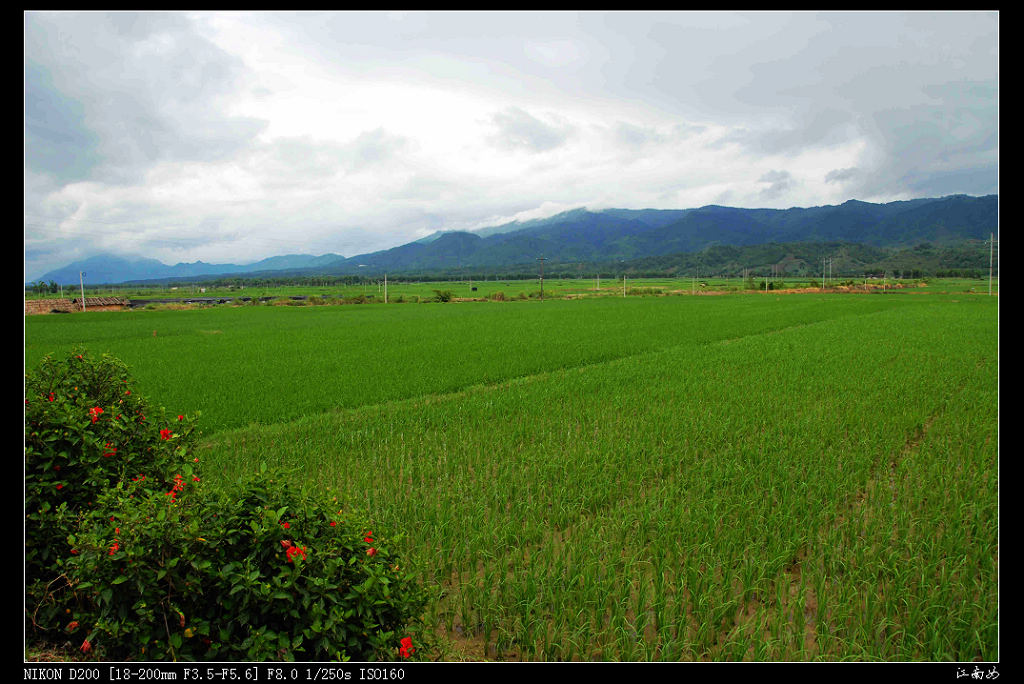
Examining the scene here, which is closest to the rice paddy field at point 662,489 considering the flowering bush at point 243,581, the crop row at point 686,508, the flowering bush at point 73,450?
the crop row at point 686,508

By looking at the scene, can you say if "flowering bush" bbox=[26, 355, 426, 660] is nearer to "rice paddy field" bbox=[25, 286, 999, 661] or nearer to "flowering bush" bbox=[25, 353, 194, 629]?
"rice paddy field" bbox=[25, 286, 999, 661]

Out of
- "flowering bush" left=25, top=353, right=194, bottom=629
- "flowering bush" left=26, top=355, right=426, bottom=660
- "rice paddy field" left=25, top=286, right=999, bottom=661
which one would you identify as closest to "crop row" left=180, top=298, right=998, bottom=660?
"rice paddy field" left=25, top=286, right=999, bottom=661

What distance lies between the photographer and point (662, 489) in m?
6.19

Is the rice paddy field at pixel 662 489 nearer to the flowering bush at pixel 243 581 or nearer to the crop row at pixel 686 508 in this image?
the crop row at pixel 686 508

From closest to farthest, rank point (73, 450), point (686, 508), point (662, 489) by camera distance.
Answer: point (73, 450)
point (686, 508)
point (662, 489)

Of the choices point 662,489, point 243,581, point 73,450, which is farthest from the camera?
point 662,489

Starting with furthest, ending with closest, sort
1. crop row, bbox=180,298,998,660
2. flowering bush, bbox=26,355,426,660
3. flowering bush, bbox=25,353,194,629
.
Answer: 1. crop row, bbox=180,298,998,660
2. flowering bush, bbox=25,353,194,629
3. flowering bush, bbox=26,355,426,660

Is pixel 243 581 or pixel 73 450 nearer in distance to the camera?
pixel 243 581

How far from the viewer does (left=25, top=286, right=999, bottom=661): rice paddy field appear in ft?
12.5

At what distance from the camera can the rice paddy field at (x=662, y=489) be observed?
3796 millimetres

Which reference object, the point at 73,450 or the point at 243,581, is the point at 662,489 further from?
the point at 73,450

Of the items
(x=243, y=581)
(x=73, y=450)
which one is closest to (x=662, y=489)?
(x=243, y=581)

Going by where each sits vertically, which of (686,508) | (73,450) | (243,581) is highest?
(73,450)
